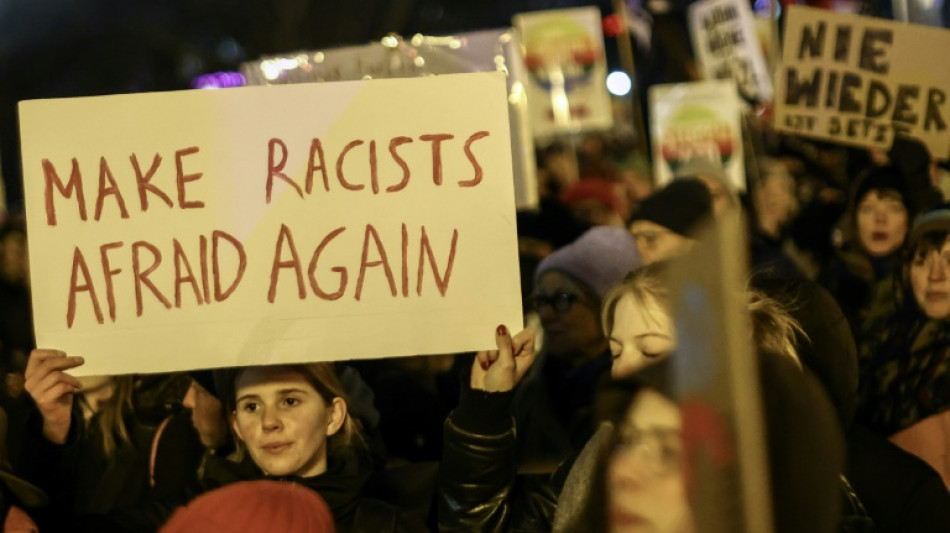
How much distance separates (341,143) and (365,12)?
31434 millimetres

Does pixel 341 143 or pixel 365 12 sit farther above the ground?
pixel 365 12

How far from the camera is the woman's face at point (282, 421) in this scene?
11.2ft

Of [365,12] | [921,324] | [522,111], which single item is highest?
[365,12]

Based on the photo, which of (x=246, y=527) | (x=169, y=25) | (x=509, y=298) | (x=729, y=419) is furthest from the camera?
(x=169, y=25)

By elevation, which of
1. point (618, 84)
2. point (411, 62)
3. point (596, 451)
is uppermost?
point (618, 84)

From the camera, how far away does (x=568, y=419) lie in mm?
4508

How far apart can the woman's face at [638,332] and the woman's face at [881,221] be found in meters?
2.60

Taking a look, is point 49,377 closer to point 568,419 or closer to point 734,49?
point 568,419

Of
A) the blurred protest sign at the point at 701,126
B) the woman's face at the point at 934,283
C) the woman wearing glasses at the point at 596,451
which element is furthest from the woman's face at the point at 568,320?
the blurred protest sign at the point at 701,126

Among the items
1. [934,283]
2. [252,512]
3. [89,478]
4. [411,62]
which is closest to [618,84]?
[411,62]

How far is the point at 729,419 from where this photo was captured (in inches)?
61.1

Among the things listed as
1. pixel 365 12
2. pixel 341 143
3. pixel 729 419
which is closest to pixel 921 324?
pixel 341 143

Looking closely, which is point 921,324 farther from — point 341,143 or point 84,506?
point 84,506

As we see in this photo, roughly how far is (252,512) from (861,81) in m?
4.19
